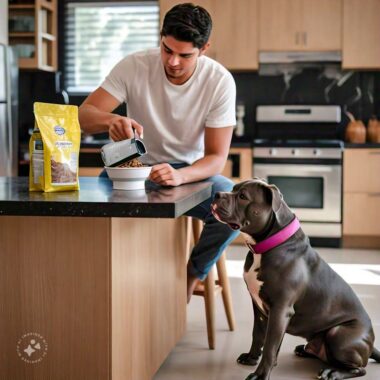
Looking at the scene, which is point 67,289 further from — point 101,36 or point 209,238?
point 101,36

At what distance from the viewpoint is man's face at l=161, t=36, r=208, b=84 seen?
282cm

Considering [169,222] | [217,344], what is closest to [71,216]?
[169,222]

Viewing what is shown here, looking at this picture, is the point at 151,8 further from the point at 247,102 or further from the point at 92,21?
the point at 247,102

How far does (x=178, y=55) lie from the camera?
2.86 meters

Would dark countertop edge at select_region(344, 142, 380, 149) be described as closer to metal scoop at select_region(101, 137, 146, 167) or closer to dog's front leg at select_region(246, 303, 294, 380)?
dog's front leg at select_region(246, 303, 294, 380)

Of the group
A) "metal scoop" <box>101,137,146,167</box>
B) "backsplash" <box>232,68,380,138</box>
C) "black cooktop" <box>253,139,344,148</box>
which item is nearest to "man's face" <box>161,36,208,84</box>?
"metal scoop" <box>101,137,146,167</box>

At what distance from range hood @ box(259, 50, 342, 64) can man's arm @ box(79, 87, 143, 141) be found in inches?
125

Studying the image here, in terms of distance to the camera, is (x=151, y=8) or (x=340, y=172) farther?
(x=151, y=8)

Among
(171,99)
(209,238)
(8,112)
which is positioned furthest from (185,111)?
(8,112)

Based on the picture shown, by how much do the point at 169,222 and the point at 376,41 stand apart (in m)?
3.83

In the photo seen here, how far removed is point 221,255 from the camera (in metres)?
3.10

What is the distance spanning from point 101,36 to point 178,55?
391cm

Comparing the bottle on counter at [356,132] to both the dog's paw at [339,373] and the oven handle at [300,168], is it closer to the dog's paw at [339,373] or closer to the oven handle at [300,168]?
the oven handle at [300,168]

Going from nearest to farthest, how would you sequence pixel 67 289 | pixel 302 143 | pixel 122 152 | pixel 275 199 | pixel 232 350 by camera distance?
pixel 67 289 < pixel 122 152 < pixel 275 199 < pixel 232 350 < pixel 302 143
